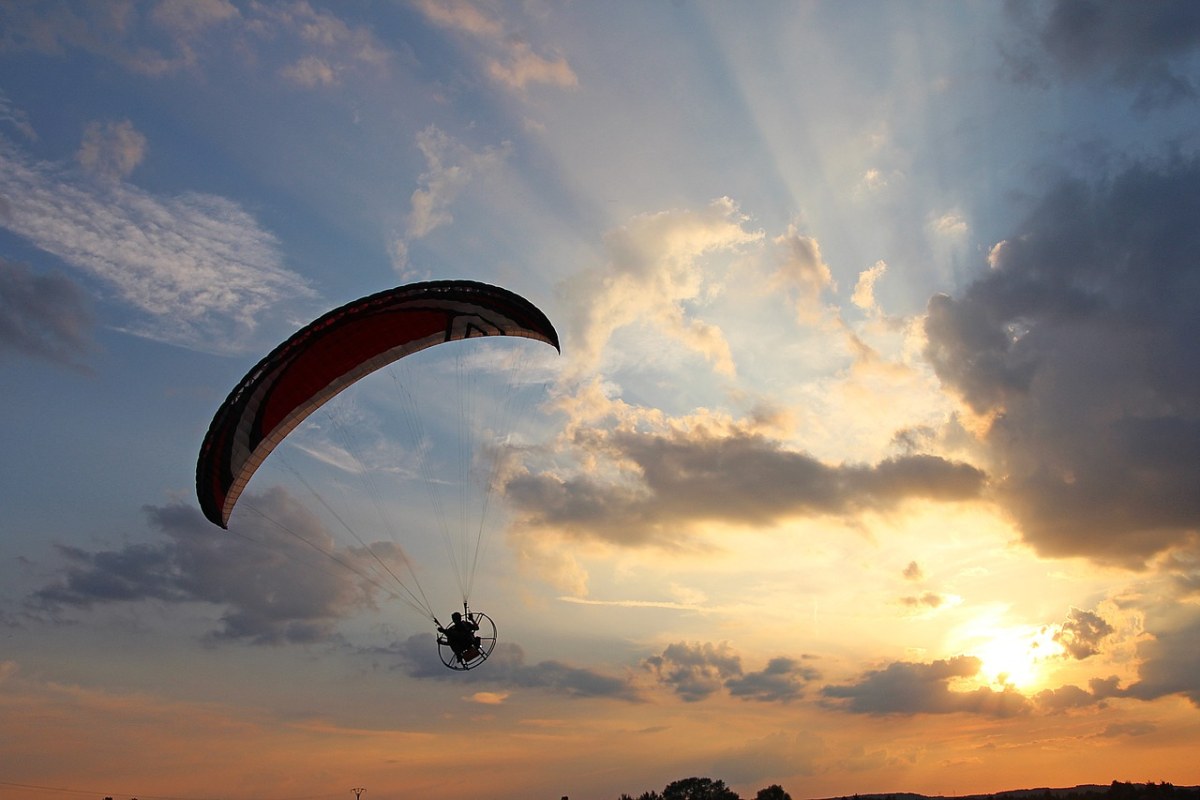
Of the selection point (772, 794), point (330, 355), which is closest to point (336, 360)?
point (330, 355)

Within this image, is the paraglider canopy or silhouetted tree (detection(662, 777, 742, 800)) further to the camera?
silhouetted tree (detection(662, 777, 742, 800))

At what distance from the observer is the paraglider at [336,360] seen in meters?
25.8

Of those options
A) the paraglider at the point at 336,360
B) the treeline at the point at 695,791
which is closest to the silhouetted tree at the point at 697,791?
the treeline at the point at 695,791

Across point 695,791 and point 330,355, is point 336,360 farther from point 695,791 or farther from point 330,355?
point 695,791

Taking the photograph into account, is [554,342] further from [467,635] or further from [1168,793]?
[1168,793]

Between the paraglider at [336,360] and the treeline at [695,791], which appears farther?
the treeline at [695,791]

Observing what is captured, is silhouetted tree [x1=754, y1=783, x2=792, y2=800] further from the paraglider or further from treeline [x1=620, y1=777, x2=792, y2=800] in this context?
the paraglider

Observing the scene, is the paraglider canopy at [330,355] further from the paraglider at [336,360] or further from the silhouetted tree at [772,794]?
the silhouetted tree at [772,794]

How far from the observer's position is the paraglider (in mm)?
25812

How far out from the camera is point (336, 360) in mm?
28078

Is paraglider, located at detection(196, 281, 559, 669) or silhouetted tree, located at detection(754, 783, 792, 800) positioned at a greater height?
paraglider, located at detection(196, 281, 559, 669)

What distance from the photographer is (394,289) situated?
85.7ft

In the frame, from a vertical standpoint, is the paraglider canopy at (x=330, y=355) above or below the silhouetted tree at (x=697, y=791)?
above

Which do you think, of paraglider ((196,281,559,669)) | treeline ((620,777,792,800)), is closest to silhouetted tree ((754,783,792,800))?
A: treeline ((620,777,792,800))
